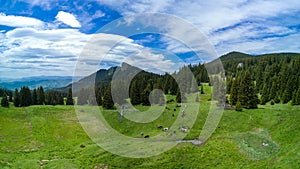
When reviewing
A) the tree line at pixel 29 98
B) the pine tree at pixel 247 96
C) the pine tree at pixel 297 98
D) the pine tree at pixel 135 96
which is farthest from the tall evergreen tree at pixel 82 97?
the pine tree at pixel 297 98

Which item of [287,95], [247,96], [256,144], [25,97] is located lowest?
[256,144]

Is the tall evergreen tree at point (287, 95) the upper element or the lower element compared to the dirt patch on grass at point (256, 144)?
upper

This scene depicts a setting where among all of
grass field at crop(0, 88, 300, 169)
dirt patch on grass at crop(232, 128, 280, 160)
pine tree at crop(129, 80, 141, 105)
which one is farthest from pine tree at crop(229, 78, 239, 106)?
pine tree at crop(129, 80, 141, 105)

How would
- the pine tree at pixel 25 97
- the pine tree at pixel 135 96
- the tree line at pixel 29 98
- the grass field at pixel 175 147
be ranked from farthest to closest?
1. the pine tree at pixel 25 97
2. the tree line at pixel 29 98
3. the pine tree at pixel 135 96
4. the grass field at pixel 175 147

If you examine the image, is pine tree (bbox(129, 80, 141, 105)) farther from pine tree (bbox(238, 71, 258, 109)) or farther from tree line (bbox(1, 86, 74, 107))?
tree line (bbox(1, 86, 74, 107))

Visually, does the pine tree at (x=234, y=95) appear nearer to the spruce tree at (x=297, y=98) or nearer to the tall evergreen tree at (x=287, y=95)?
the spruce tree at (x=297, y=98)

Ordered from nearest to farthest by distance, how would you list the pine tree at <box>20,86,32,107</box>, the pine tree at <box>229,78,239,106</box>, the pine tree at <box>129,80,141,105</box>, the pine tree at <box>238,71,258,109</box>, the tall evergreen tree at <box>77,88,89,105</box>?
1. the pine tree at <box>238,71,258,109</box>
2. the pine tree at <box>229,78,239,106</box>
3. the pine tree at <box>129,80,141,105</box>
4. the pine tree at <box>20,86,32,107</box>
5. the tall evergreen tree at <box>77,88,89,105</box>

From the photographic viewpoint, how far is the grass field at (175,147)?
3503cm

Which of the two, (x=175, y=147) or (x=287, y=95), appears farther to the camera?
(x=287, y=95)

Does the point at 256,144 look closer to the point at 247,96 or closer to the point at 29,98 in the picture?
the point at 247,96

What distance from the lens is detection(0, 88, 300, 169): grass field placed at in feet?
115

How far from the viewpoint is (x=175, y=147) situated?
39.3 m

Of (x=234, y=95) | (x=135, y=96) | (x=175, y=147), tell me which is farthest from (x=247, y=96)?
(x=135, y=96)

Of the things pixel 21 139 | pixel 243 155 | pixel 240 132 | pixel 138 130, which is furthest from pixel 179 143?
pixel 21 139
